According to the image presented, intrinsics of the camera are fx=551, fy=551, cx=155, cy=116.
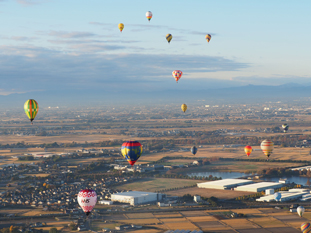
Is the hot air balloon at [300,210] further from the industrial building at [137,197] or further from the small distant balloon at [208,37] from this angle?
the small distant balloon at [208,37]

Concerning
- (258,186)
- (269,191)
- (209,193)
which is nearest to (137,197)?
(209,193)

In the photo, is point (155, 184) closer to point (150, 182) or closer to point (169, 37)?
point (150, 182)

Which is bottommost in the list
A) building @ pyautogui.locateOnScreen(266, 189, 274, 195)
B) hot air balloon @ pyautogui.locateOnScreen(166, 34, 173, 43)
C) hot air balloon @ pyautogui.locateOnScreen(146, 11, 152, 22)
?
building @ pyautogui.locateOnScreen(266, 189, 274, 195)

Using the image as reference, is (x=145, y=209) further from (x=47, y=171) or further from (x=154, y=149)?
(x=154, y=149)

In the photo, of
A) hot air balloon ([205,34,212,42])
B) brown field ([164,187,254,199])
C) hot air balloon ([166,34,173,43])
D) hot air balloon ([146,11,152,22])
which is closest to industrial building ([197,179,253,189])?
brown field ([164,187,254,199])

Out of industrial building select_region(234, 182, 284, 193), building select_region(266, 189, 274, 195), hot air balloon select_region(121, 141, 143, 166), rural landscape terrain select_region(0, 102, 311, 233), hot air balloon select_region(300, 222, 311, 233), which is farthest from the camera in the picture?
industrial building select_region(234, 182, 284, 193)

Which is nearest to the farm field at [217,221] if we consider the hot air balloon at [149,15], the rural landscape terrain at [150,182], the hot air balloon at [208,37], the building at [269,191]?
the rural landscape terrain at [150,182]

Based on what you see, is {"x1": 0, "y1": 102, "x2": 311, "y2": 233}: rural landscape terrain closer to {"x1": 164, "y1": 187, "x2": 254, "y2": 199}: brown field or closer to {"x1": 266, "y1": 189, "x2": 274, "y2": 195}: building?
{"x1": 164, "y1": 187, "x2": 254, "y2": 199}: brown field
